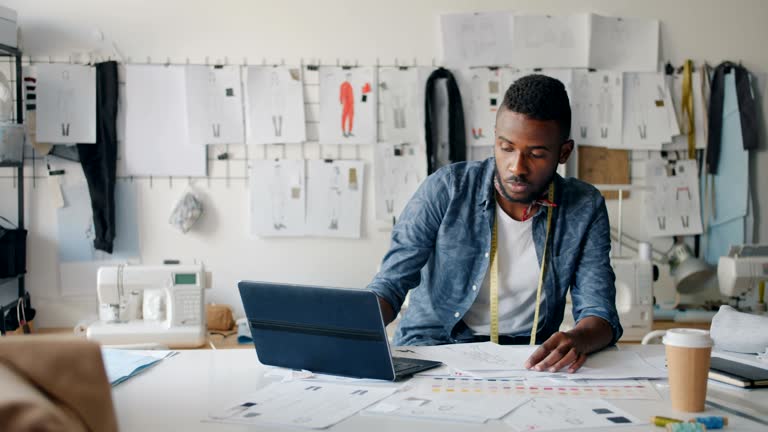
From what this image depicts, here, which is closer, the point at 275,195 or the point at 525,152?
the point at 525,152

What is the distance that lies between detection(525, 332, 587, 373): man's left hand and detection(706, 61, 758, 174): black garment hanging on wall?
2.54m

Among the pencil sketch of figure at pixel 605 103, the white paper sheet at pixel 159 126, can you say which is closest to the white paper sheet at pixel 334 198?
the white paper sheet at pixel 159 126

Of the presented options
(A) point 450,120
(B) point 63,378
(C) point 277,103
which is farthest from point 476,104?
(B) point 63,378

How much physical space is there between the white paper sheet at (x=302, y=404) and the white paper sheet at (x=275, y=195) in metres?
2.19

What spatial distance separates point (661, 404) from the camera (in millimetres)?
1292

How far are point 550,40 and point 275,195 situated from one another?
4.97ft

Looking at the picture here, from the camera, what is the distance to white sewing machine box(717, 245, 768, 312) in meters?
2.97

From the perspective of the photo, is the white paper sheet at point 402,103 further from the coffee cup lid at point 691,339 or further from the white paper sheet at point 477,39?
the coffee cup lid at point 691,339

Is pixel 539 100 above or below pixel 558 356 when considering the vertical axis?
above

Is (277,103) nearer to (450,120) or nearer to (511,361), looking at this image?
(450,120)

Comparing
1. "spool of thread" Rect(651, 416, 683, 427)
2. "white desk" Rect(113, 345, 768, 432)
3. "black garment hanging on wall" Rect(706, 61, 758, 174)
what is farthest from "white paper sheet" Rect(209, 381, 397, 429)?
"black garment hanging on wall" Rect(706, 61, 758, 174)

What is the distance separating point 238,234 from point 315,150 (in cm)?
54

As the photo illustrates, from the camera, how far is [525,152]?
180 cm

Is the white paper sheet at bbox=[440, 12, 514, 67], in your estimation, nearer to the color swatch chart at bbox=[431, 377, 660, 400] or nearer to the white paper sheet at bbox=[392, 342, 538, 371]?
the white paper sheet at bbox=[392, 342, 538, 371]
